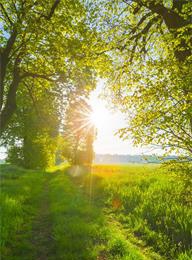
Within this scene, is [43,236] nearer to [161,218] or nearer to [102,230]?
[102,230]

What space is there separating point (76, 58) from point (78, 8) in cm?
243

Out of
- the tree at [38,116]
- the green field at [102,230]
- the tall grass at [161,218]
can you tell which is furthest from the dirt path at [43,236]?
the tree at [38,116]

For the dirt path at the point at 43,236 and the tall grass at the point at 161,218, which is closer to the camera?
the dirt path at the point at 43,236

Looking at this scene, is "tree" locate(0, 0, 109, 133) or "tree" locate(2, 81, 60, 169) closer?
"tree" locate(0, 0, 109, 133)

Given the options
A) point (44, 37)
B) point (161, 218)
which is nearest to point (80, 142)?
point (44, 37)

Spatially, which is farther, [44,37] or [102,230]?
[44,37]

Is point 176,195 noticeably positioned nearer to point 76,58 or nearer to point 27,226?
point 27,226

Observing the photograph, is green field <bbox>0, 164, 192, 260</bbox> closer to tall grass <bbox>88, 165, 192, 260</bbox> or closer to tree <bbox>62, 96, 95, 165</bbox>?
tall grass <bbox>88, 165, 192, 260</bbox>

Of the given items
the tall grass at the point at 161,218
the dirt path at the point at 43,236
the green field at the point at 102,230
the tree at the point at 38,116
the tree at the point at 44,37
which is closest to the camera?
the green field at the point at 102,230

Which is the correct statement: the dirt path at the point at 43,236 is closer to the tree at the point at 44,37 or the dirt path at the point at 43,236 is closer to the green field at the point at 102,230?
the green field at the point at 102,230

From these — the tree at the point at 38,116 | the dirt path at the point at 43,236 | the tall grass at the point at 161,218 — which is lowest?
the dirt path at the point at 43,236

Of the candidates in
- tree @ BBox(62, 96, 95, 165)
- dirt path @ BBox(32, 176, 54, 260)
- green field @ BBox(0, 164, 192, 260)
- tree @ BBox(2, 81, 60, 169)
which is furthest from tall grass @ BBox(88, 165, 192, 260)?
tree @ BBox(62, 96, 95, 165)

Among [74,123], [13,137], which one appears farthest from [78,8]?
[74,123]

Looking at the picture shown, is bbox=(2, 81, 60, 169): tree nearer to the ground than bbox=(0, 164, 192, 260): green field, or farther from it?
farther from it
